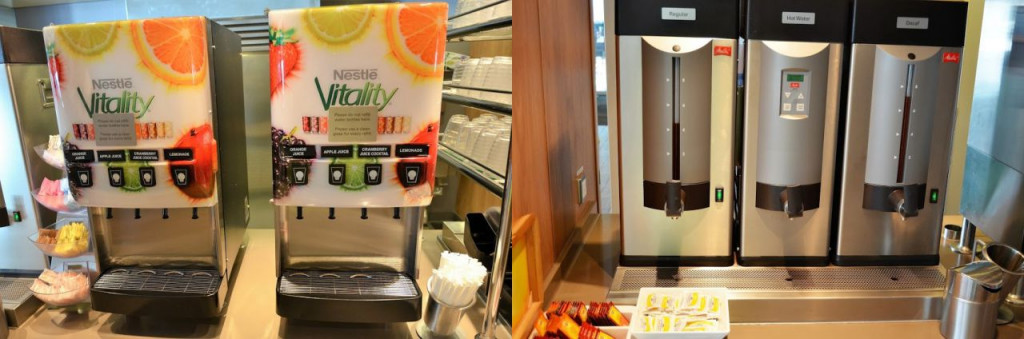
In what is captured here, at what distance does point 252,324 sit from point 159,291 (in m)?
0.16

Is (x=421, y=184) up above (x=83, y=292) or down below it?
above

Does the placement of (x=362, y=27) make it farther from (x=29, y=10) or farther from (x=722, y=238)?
(x=722, y=238)

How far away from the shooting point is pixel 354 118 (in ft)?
3.42

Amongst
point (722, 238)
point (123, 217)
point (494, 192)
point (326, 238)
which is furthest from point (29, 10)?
point (722, 238)

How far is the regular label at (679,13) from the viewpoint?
1578mm

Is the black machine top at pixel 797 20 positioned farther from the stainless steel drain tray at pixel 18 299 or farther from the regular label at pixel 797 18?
the stainless steel drain tray at pixel 18 299

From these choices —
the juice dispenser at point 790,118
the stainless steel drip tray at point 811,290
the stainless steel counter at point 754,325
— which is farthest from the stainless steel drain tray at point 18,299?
the juice dispenser at point 790,118

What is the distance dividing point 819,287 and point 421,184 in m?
1.04

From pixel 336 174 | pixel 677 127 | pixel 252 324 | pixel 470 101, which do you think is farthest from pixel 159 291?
pixel 677 127

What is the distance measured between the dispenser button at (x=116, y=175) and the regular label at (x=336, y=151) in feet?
1.08

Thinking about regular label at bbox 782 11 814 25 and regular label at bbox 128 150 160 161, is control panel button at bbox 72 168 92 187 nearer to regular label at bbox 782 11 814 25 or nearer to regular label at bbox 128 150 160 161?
regular label at bbox 128 150 160 161

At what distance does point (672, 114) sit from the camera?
1615 mm

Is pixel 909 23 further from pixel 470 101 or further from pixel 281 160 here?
pixel 281 160

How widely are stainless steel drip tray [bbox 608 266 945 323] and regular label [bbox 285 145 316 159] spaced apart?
2.73 feet
